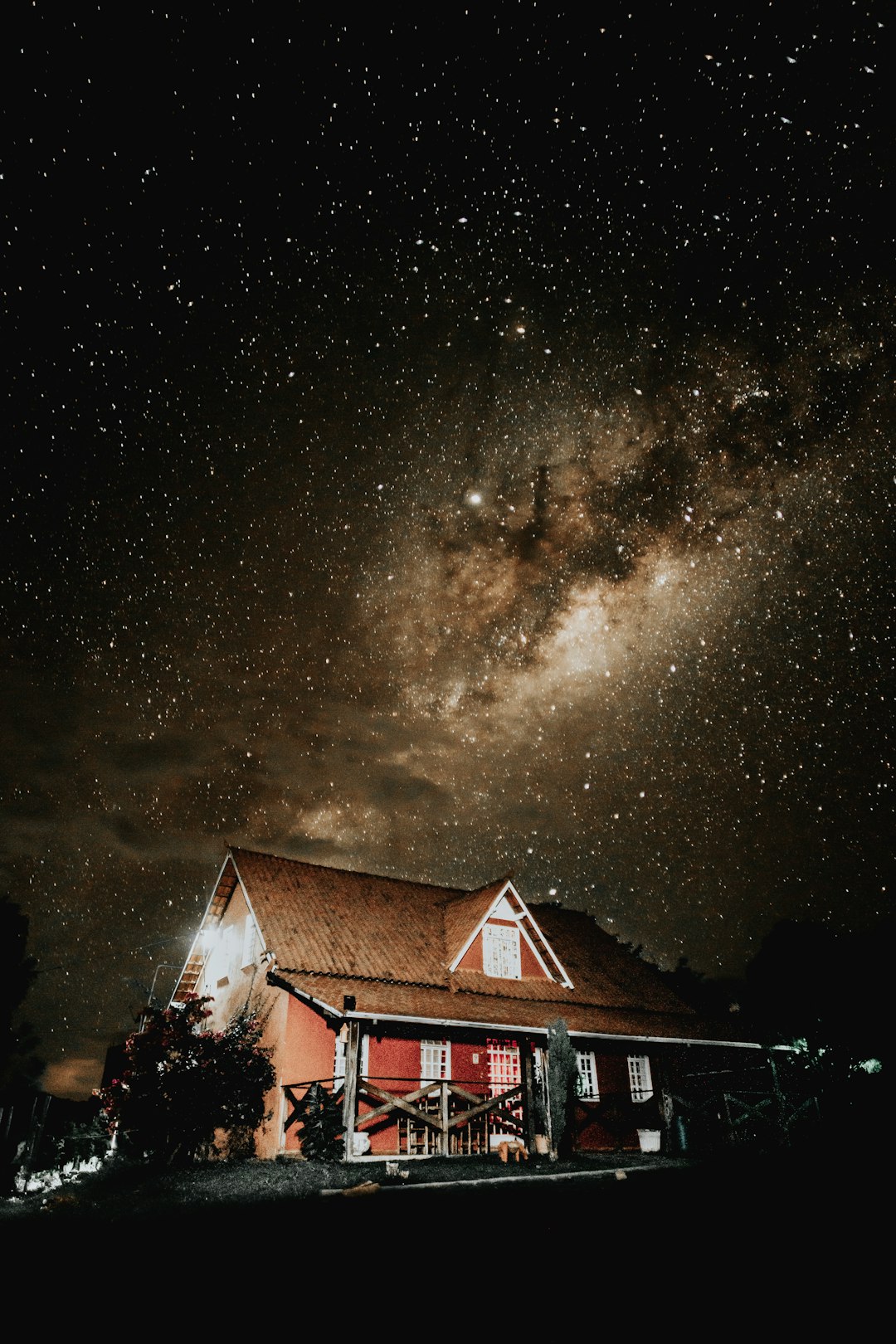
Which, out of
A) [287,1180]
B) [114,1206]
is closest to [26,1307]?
[114,1206]

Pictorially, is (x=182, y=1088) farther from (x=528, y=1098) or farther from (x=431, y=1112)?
(x=528, y=1098)

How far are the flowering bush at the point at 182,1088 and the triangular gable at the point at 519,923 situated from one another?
813 centimetres

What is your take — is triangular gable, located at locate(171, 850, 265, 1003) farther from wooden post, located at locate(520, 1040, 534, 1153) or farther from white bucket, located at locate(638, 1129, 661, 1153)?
white bucket, located at locate(638, 1129, 661, 1153)

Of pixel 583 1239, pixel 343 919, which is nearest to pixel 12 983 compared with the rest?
pixel 343 919

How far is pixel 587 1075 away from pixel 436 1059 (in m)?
5.54

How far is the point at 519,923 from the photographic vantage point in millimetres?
23422

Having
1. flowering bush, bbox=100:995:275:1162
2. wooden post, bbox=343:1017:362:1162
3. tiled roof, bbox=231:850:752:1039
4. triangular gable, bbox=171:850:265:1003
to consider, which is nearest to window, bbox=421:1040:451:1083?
tiled roof, bbox=231:850:752:1039

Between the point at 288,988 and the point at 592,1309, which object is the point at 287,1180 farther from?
the point at 592,1309

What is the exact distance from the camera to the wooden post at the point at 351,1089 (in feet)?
40.7

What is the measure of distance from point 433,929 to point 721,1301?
20.8 m

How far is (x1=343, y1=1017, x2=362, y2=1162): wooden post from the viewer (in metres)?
12.4

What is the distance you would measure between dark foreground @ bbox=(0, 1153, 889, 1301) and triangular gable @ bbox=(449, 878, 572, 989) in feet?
52.5

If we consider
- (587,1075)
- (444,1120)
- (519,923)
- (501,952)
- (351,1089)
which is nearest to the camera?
(351,1089)

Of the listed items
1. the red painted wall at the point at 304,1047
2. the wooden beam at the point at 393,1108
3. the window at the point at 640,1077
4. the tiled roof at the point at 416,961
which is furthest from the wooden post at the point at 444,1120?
the window at the point at 640,1077
